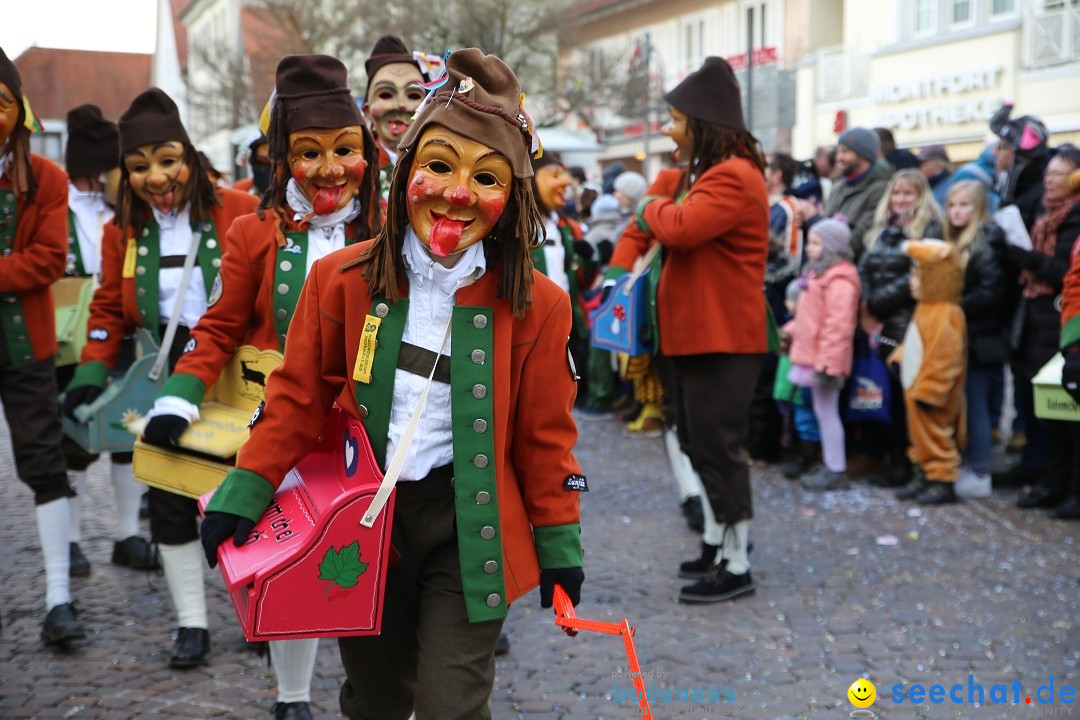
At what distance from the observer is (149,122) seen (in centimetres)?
485

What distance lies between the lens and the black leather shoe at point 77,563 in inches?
238

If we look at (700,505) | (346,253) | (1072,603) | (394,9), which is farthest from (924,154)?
(394,9)

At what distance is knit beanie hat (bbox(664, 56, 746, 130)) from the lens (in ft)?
17.4

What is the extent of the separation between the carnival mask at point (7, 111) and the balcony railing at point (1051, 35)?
2171 centimetres

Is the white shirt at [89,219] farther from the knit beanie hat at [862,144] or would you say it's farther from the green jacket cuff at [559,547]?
the green jacket cuff at [559,547]

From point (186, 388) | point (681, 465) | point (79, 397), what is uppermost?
point (186, 388)

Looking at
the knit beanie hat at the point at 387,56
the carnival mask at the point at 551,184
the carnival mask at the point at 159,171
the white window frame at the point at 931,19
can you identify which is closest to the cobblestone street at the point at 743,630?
the carnival mask at the point at 159,171

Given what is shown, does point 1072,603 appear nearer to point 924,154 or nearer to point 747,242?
point 747,242

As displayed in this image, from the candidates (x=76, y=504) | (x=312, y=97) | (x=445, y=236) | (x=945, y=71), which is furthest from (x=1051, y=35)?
(x=445, y=236)

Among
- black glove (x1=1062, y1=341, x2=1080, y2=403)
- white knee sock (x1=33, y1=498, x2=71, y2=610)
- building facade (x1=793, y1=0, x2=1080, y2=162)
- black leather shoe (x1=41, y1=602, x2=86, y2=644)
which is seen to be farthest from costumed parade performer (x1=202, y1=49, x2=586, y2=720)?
building facade (x1=793, y1=0, x2=1080, y2=162)

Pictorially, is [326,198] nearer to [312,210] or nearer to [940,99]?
[312,210]

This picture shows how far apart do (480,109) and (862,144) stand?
6031 millimetres

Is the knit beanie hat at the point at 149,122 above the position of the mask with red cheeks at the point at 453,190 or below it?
above

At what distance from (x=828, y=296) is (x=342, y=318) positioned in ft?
17.3
